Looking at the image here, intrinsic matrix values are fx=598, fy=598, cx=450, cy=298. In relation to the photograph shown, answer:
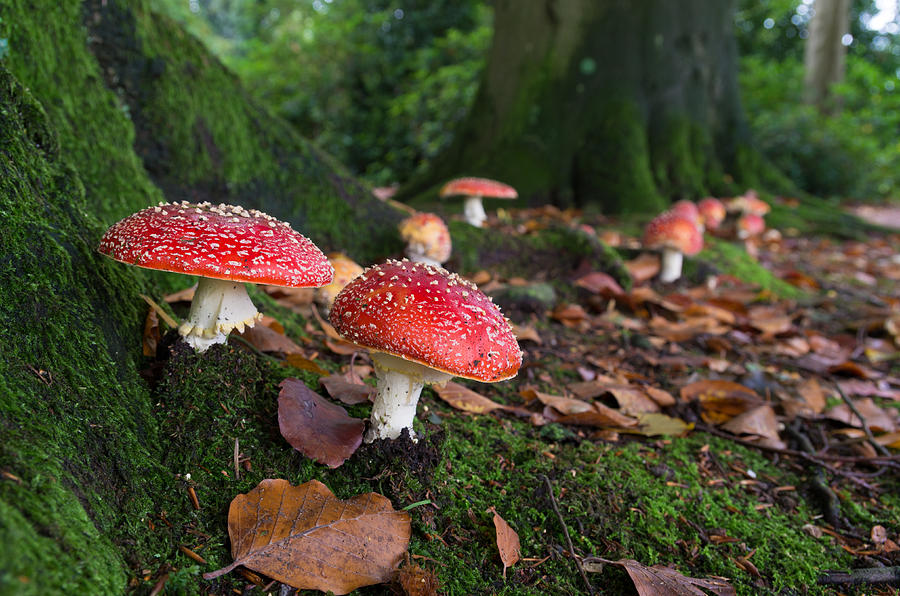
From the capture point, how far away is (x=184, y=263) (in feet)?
6.23

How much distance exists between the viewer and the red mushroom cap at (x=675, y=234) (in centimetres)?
589

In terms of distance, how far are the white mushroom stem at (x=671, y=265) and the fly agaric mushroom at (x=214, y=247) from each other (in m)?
4.79

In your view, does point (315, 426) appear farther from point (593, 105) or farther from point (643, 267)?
point (593, 105)

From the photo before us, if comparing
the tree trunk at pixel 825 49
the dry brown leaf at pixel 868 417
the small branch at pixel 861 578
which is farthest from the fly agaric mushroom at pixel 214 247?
the tree trunk at pixel 825 49

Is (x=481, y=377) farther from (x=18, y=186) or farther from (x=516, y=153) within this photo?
(x=516, y=153)

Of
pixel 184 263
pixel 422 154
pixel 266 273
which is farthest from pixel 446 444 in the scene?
pixel 422 154

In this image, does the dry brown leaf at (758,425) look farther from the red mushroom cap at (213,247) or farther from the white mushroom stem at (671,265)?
the white mushroom stem at (671,265)

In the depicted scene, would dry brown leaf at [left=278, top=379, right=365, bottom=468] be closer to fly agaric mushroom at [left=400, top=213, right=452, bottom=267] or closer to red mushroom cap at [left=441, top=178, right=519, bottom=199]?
fly agaric mushroom at [left=400, top=213, right=452, bottom=267]

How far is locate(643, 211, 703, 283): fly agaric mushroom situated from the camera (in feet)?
19.3

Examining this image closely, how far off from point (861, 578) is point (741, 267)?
15.7ft

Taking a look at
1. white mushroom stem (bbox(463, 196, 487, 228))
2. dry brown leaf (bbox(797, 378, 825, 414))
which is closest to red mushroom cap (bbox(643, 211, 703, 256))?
white mushroom stem (bbox(463, 196, 487, 228))

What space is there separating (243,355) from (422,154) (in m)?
13.0

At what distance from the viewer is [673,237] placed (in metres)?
5.88

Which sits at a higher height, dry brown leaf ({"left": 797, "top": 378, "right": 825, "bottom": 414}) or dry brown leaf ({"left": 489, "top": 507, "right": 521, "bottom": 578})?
dry brown leaf ({"left": 489, "top": 507, "right": 521, "bottom": 578})
